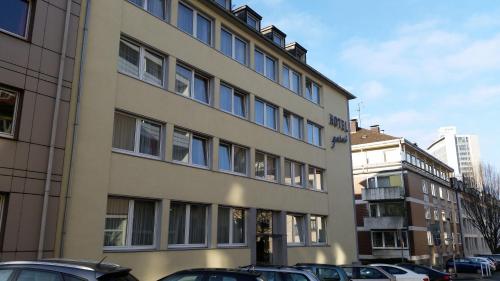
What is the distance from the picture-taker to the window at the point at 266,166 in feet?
66.9

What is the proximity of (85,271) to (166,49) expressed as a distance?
11.6 m

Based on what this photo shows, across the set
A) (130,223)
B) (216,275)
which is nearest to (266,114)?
(130,223)

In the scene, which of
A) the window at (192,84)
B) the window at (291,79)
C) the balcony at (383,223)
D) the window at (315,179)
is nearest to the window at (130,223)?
the window at (192,84)

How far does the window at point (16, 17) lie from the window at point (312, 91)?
54.4 feet

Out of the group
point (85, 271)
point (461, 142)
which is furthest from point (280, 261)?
point (461, 142)

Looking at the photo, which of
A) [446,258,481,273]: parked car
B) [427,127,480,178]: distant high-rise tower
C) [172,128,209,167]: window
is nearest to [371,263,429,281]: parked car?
[172,128,209,167]: window

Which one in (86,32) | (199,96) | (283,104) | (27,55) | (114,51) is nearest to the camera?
(27,55)

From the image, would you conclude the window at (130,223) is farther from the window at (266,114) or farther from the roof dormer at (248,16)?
the roof dormer at (248,16)

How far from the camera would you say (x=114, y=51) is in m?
14.2

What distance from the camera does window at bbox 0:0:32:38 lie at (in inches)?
457

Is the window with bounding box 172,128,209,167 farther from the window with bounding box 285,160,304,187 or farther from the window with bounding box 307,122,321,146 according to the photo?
the window with bounding box 307,122,321,146

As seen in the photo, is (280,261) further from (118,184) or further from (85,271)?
(85,271)

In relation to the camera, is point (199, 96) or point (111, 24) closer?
point (111, 24)

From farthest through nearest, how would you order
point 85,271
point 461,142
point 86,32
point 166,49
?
point 461,142 → point 166,49 → point 86,32 → point 85,271
